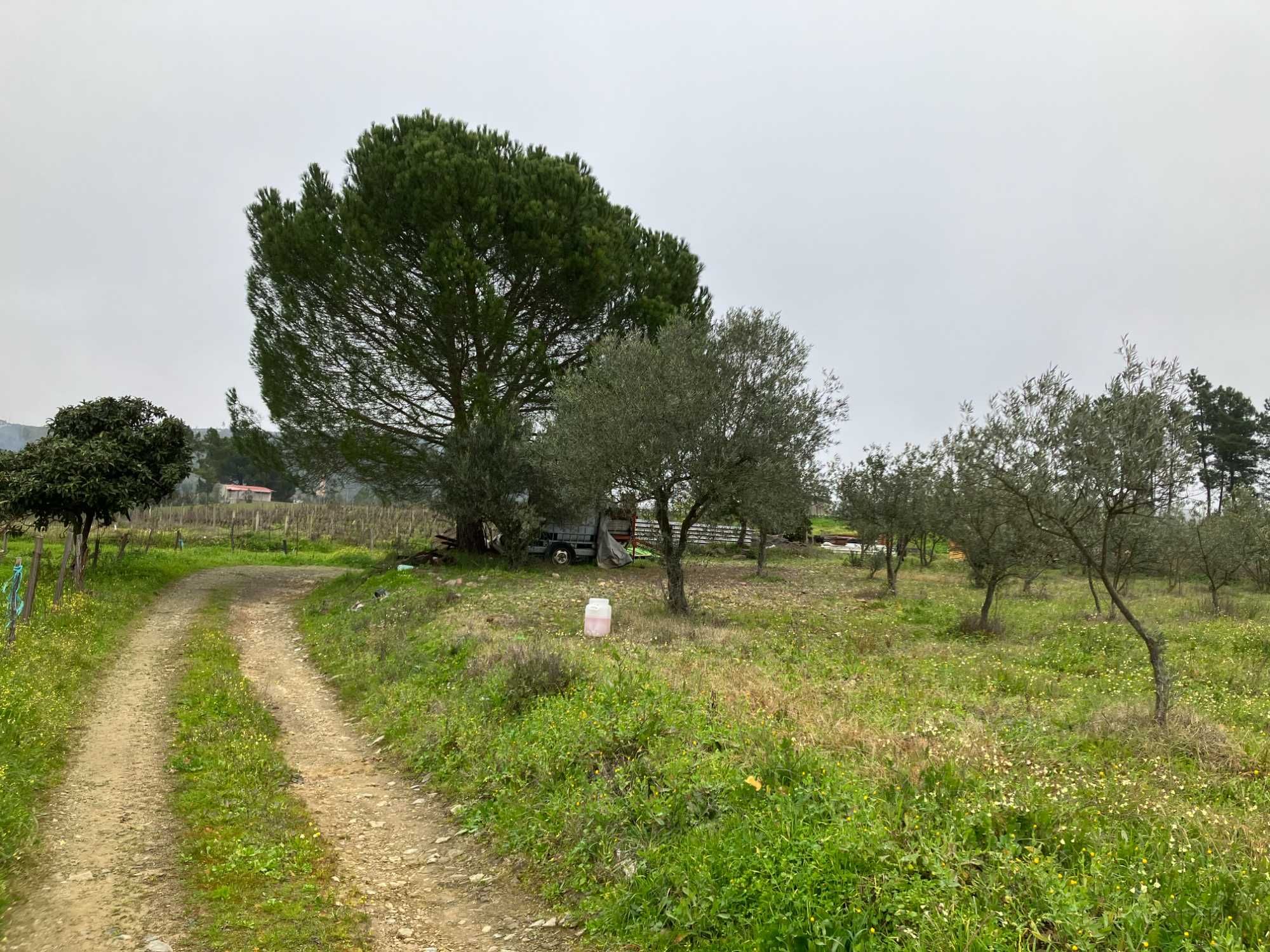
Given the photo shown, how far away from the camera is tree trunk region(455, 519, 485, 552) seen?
1324 inches

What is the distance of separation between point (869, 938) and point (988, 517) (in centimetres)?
1905

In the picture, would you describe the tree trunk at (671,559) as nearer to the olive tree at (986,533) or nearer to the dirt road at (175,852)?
the olive tree at (986,533)

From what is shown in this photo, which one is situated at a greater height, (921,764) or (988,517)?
(988,517)

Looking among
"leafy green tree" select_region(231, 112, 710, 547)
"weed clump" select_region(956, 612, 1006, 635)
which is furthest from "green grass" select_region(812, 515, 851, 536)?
"weed clump" select_region(956, 612, 1006, 635)

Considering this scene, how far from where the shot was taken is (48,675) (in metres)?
11.5

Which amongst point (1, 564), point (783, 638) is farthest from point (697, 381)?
point (1, 564)

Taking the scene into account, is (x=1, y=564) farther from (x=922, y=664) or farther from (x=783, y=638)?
(x=922, y=664)

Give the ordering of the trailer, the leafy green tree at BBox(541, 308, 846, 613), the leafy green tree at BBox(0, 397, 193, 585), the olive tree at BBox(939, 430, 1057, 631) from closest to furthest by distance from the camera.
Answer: the olive tree at BBox(939, 430, 1057, 631)
the leafy green tree at BBox(541, 308, 846, 613)
the leafy green tree at BBox(0, 397, 193, 585)
the trailer

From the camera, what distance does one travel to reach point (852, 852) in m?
5.51

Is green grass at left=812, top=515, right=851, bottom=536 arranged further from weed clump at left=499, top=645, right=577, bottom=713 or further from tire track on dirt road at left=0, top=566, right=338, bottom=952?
tire track on dirt road at left=0, top=566, right=338, bottom=952

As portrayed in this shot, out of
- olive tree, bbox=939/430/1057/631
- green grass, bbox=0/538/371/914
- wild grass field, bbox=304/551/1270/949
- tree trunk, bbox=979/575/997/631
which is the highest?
olive tree, bbox=939/430/1057/631

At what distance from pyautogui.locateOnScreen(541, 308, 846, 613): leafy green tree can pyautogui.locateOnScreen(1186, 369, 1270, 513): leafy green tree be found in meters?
54.1

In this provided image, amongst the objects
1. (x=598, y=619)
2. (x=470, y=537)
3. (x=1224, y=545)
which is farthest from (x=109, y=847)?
(x=1224, y=545)

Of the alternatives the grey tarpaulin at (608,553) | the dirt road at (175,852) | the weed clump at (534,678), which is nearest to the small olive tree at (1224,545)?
the grey tarpaulin at (608,553)
